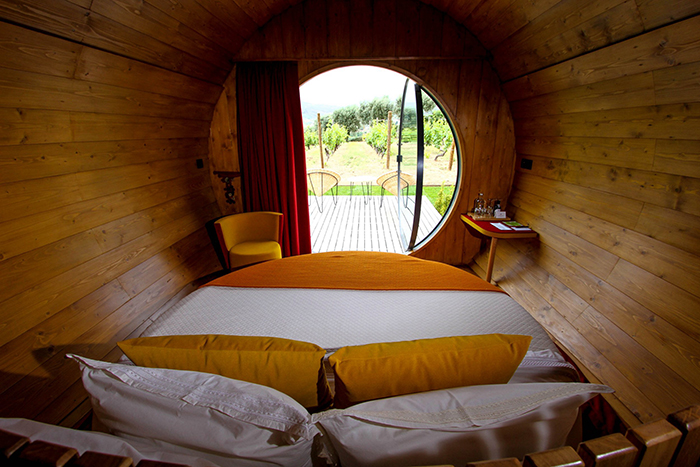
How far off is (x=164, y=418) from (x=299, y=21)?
3.31m

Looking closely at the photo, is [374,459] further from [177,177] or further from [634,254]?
[177,177]

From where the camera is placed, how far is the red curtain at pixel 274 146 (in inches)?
122

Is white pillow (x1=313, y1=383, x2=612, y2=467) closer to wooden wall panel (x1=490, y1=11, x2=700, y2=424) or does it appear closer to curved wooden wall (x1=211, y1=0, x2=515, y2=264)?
wooden wall panel (x1=490, y1=11, x2=700, y2=424)

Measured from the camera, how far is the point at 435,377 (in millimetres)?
960

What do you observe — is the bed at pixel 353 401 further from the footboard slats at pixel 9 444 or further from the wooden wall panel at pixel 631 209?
the wooden wall panel at pixel 631 209

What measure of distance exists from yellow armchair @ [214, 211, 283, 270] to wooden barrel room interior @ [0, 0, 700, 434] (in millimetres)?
437

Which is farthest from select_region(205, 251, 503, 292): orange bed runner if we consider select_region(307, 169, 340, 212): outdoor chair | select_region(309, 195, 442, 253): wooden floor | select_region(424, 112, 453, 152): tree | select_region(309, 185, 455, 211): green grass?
select_region(424, 112, 453, 152): tree

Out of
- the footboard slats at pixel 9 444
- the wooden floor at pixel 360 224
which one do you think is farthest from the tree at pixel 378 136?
the footboard slats at pixel 9 444

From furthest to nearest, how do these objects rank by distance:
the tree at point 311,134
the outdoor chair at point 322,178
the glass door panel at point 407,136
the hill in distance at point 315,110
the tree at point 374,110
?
the tree at point 374,110 → the tree at point 311,134 → the hill in distance at point 315,110 → the outdoor chair at point 322,178 → the glass door panel at point 407,136

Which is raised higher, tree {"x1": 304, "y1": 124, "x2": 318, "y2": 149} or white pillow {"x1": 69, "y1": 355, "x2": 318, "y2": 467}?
tree {"x1": 304, "y1": 124, "x2": 318, "y2": 149}

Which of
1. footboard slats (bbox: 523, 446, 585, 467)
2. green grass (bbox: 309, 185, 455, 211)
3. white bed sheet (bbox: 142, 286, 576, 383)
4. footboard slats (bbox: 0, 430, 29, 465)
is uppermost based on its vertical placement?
footboard slats (bbox: 0, 430, 29, 465)

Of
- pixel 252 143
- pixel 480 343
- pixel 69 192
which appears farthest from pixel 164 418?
pixel 252 143

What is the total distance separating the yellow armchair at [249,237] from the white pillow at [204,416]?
2.00 m

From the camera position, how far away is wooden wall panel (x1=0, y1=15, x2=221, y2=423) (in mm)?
1464
